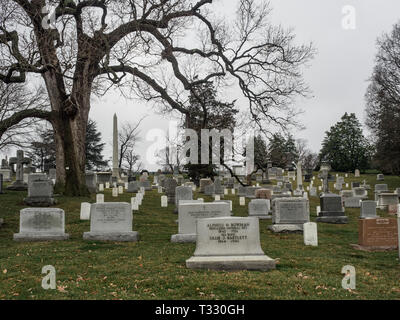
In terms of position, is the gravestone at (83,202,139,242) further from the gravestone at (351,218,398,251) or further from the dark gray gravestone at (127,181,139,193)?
the dark gray gravestone at (127,181,139,193)

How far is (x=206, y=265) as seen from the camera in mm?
8266

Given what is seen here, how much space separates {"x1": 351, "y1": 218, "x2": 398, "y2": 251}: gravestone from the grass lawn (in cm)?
55

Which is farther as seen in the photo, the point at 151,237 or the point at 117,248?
the point at 151,237

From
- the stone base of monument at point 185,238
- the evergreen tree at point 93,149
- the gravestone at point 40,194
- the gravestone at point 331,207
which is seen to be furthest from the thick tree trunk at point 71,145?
the evergreen tree at point 93,149

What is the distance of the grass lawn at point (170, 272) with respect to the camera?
6.70 metres

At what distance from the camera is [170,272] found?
7961 millimetres

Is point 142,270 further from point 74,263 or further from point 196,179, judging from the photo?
point 196,179

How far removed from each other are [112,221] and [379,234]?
24.9 feet

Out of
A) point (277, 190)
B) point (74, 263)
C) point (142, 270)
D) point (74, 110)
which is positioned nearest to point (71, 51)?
point (74, 110)

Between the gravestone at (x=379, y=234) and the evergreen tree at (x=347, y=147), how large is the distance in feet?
168

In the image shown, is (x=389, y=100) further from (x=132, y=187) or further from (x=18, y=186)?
(x=18, y=186)

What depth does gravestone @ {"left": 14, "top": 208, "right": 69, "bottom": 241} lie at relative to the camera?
471 inches

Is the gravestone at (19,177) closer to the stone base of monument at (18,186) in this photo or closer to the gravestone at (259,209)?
the stone base of monument at (18,186)
